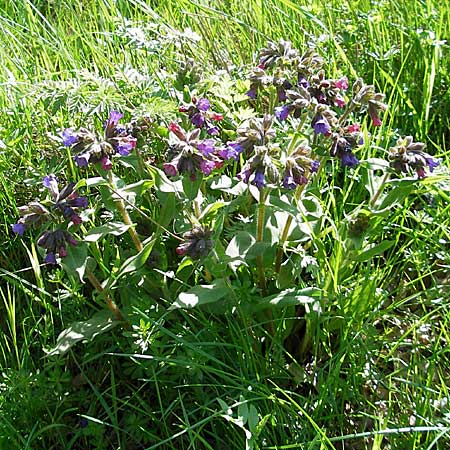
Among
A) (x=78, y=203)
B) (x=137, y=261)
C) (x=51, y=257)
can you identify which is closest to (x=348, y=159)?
(x=137, y=261)

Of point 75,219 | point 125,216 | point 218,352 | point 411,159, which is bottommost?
point 218,352

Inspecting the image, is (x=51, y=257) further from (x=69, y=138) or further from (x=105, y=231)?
(x=69, y=138)

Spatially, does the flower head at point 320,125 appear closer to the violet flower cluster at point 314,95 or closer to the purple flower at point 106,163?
the violet flower cluster at point 314,95

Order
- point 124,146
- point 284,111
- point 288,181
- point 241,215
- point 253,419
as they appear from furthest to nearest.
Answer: point 241,215 < point 284,111 < point 124,146 < point 288,181 < point 253,419

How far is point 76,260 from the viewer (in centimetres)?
197

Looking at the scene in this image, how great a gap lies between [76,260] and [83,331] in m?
0.24

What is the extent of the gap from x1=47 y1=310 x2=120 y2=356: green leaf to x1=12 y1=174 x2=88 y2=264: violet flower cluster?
25 cm

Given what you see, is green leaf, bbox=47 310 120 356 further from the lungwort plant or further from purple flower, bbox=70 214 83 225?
purple flower, bbox=70 214 83 225

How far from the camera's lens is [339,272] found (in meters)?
2.12

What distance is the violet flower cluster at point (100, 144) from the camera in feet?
6.36

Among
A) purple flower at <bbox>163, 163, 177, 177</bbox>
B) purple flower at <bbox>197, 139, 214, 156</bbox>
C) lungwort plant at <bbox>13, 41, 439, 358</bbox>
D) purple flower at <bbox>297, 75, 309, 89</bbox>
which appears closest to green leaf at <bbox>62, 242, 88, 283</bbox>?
lungwort plant at <bbox>13, 41, 439, 358</bbox>

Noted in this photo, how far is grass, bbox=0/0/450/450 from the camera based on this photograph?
197 cm

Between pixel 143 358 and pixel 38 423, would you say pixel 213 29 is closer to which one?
pixel 143 358

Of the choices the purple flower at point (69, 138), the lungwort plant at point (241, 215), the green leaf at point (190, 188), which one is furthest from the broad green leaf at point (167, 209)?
the purple flower at point (69, 138)
